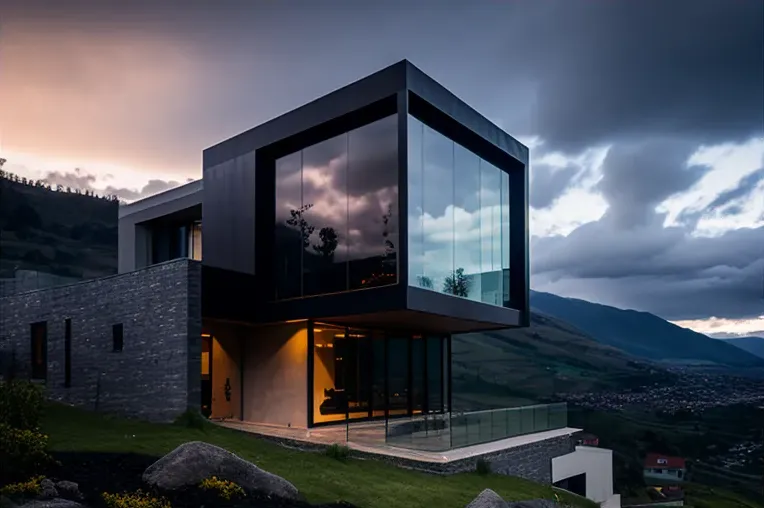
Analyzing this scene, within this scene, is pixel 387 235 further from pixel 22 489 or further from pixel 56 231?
pixel 56 231

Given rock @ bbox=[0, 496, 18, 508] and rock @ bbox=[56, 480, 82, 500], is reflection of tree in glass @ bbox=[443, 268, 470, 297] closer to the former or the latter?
rock @ bbox=[56, 480, 82, 500]

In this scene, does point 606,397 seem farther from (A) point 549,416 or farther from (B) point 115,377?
(B) point 115,377

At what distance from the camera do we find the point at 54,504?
801 cm

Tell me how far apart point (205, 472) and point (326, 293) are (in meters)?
8.80

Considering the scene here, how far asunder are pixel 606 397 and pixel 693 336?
43.5 meters

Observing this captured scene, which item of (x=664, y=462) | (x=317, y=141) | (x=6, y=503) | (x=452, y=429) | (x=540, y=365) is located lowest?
(x=664, y=462)

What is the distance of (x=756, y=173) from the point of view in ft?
156

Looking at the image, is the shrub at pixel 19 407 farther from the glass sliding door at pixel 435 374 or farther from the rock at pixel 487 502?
the glass sliding door at pixel 435 374

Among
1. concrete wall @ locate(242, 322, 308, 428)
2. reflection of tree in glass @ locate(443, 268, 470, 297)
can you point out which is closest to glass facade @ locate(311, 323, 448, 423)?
concrete wall @ locate(242, 322, 308, 428)

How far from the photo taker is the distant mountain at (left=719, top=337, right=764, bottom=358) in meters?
97.7

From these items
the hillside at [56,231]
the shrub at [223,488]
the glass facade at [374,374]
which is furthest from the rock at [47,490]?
the hillside at [56,231]

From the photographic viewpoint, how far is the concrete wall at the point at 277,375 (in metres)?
19.1

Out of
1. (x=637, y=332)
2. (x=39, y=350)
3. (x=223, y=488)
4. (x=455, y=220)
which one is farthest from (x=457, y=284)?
(x=637, y=332)

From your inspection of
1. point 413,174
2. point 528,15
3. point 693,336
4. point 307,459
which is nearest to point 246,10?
point 413,174
